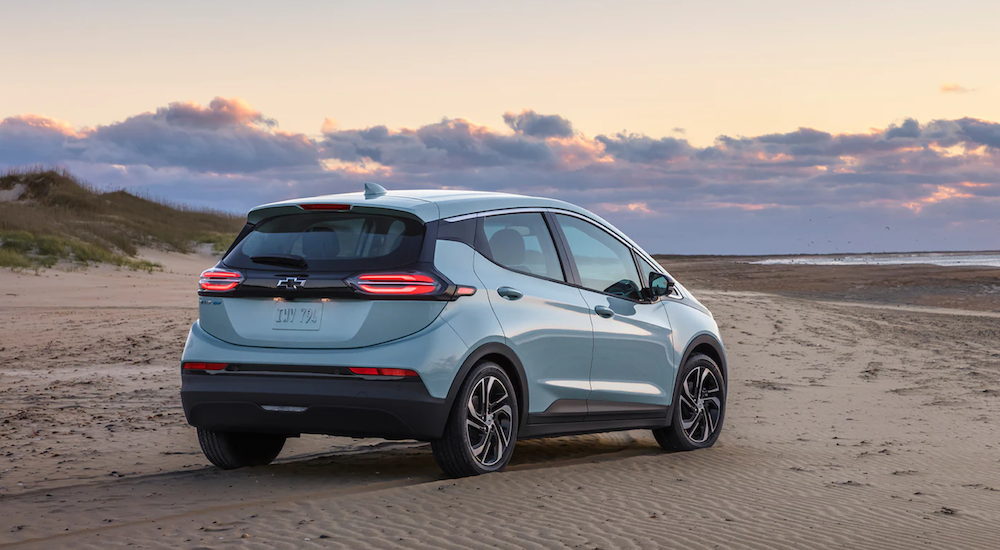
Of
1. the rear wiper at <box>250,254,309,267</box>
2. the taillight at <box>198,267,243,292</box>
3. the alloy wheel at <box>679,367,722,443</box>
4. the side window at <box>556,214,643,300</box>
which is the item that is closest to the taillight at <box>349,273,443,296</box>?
the rear wiper at <box>250,254,309,267</box>

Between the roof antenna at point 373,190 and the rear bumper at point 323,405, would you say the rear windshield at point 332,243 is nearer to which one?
the roof antenna at point 373,190

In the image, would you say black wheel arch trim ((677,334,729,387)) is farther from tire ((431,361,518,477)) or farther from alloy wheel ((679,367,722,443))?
tire ((431,361,518,477))

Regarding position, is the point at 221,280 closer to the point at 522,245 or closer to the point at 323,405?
the point at 323,405

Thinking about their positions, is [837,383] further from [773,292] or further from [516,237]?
[773,292]

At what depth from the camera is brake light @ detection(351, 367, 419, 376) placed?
6.03 metres

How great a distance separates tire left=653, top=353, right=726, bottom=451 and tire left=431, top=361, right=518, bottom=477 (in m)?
2.03

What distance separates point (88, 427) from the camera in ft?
29.8

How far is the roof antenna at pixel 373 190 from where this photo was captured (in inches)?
271

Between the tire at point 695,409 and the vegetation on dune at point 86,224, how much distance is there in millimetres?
22495

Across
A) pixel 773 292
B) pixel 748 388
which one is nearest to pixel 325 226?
pixel 748 388

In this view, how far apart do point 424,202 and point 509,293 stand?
0.75 meters

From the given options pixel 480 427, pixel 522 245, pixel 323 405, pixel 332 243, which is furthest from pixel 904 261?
pixel 323 405

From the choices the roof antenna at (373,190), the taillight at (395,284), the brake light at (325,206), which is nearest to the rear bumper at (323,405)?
the taillight at (395,284)

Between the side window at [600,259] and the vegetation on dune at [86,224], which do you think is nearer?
the side window at [600,259]
